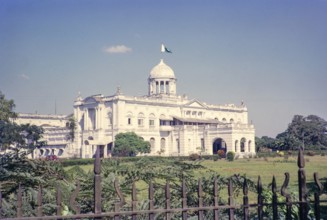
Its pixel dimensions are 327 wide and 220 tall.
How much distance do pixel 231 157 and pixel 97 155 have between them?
3759cm

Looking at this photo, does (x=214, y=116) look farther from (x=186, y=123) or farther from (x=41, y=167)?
(x=41, y=167)

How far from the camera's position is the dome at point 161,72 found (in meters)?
64.5

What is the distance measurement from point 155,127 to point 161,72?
9.66 meters

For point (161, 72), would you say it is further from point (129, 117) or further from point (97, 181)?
point (97, 181)

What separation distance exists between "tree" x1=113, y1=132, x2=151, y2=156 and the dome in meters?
15.5

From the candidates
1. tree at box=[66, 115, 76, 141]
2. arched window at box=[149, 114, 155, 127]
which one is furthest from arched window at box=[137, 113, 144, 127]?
tree at box=[66, 115, 76, 141]

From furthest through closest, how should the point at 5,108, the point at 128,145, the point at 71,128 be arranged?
the point at 71,128 < the point at 128,145 < the point at 5,108

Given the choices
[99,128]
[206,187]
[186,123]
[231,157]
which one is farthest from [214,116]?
[206,187]

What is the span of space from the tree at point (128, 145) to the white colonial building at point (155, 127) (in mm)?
3700

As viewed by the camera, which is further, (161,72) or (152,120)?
(161,72)

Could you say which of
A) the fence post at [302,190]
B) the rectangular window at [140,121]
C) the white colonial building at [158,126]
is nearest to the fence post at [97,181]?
the fence post at [302,190]

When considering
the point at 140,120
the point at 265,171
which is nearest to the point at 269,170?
the point at 265,171

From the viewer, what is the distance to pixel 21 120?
6956 cm

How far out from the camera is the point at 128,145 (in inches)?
1938
